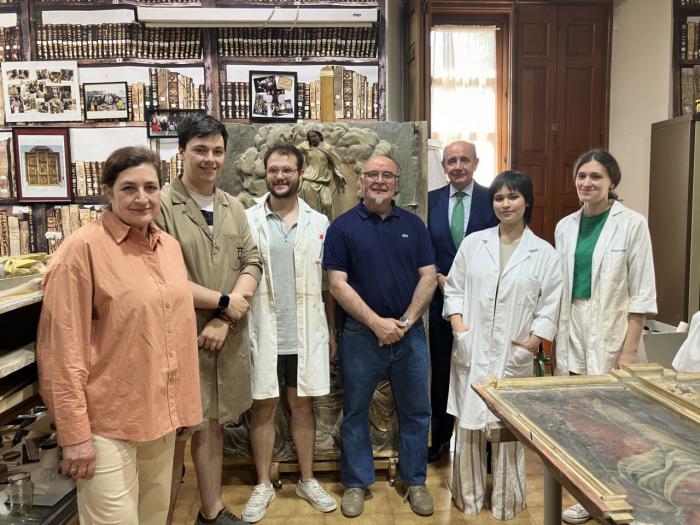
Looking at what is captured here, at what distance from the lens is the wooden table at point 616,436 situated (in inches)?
44.8

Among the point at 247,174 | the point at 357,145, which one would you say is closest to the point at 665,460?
the point at 357,145

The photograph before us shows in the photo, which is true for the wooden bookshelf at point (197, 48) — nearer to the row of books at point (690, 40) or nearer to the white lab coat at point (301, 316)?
the white lab coat at point (301, 316)

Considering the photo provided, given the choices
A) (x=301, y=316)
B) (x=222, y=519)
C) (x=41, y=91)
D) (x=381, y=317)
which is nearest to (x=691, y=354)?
(x=381, y=317)

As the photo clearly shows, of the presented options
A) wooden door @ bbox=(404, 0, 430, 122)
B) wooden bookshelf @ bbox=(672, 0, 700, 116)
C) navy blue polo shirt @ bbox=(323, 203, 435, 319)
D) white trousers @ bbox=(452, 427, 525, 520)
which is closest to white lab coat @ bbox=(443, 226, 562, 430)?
white trousers @ bbox=(452, 427, 525, 520)

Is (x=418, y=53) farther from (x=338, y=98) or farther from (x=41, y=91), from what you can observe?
(x=41, y=91)

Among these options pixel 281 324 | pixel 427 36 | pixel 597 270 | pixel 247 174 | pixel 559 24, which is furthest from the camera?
pixel 559 24

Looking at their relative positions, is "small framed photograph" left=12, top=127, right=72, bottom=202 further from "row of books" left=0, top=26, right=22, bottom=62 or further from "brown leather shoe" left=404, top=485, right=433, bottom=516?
"brown leather shoe" left=404, top=485, right=433, bottom=516

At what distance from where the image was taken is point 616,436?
144 centimetres

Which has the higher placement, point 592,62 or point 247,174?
point 592,62

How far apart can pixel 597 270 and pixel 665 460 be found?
128cm

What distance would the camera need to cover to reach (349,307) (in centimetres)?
255

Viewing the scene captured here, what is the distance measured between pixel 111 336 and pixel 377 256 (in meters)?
1.30

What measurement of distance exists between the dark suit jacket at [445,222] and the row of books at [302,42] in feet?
6.60

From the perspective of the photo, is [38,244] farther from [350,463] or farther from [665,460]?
[665,460]
